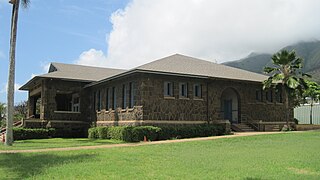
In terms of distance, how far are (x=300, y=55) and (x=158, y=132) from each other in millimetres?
68845

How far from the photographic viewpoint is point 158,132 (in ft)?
75.3

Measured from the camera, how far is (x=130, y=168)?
11359mm

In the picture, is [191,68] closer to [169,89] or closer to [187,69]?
[187,69]

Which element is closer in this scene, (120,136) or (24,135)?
(120,136)

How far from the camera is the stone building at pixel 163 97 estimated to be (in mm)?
24359

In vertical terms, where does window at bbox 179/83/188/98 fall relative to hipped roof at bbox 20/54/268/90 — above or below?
below

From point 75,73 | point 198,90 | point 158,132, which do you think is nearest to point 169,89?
point 198,90

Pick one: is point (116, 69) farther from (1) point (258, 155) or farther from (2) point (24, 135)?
(1) point (258, 155)

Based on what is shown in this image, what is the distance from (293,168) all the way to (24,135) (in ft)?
72.8

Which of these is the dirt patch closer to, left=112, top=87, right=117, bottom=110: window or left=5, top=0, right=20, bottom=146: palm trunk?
left=5, top=0, right=20, bottom=146: palm trunk

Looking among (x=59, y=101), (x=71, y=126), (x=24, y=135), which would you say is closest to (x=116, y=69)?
(x=59, y=101)

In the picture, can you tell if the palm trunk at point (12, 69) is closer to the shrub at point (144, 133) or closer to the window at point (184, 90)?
the shrub at point (144, 133)

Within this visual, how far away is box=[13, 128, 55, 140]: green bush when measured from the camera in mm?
27734

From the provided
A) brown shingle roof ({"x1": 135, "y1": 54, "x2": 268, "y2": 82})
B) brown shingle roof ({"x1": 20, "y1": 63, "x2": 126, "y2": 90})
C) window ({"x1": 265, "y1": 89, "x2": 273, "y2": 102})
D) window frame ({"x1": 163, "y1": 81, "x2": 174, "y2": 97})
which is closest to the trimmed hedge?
window frame ({"x1": 163, "y1": 81, "x2": 174, "y2": 97})
